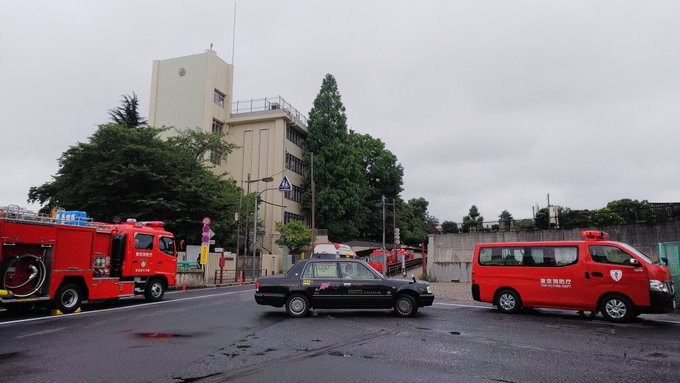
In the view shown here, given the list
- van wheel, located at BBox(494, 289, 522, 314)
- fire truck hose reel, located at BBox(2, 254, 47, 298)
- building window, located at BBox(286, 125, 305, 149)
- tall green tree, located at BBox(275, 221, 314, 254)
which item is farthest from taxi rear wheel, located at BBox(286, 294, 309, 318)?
building window, located at BBox(286, 125, 305, 149)

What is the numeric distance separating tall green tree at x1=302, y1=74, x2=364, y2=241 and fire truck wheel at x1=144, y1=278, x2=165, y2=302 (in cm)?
3423

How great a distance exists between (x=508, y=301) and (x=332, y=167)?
130 ft

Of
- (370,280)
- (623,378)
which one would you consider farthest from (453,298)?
(623,378)

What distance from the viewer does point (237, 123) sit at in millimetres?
53969

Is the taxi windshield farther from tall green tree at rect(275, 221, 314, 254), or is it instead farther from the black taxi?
the black taxi

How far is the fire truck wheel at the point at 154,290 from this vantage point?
55.6 ft

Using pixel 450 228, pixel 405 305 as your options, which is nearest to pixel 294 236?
pixel 450 228

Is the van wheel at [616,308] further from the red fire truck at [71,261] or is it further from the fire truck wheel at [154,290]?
the fire truck wheel at [154,290]

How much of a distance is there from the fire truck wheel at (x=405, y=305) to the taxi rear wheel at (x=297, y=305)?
240cm

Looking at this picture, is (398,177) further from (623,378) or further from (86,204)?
(623,378)

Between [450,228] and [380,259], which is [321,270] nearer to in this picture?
[450,228]

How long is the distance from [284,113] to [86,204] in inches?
1010

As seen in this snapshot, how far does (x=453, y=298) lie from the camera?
18625 millimetres

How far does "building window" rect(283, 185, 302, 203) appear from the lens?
5246cm
